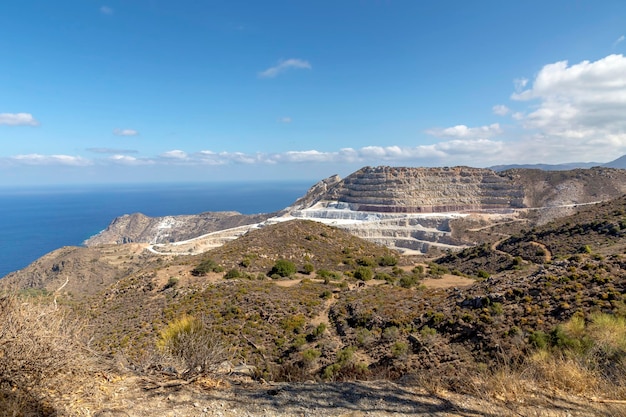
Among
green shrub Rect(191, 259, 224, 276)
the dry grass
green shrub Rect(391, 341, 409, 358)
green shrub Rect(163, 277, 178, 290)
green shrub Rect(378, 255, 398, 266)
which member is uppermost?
the dry grass

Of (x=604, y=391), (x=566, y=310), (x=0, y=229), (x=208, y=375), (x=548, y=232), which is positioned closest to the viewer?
(x=604, y=391)

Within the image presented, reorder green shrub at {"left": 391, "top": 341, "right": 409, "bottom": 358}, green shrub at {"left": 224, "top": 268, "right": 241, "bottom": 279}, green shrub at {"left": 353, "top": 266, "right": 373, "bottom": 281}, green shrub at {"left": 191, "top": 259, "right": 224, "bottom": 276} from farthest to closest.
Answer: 1. green shrub at {"left": 353, "top": 266, "right": 373, "bottom": 281}
2. green shrub at {"left": 191, "top": 259, "right": 224, "bottom": 276}
3. green shrub at {"left": 224, "top": 268, "right": 241, "bottom": 279}
4. green shrub at {"left": 391, "top": 341, "right": 409, "bottom": 358}

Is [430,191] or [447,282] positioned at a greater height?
[430,191]

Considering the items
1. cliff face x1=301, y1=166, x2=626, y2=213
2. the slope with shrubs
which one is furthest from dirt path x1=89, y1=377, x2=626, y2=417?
cliff face x1=301, y1=166, x2=626, y2=213

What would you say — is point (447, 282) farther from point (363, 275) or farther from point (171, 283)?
point (171, 283)

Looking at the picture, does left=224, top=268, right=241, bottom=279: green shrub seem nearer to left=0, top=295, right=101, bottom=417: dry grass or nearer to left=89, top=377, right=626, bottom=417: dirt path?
left=89, top=377, right=626, bottom=417: dirt path

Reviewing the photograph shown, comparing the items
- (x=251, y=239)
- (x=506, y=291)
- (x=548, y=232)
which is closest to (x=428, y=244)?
(x=548, y=232)

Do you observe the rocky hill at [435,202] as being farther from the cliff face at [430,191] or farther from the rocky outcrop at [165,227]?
the rocky outcrop at [165,227]

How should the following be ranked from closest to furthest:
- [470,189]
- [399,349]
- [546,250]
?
[399,349]
[546,250]
[470,189]

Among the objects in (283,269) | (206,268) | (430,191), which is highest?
(430,191)

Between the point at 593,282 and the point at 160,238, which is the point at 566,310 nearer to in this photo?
the point at 593,282

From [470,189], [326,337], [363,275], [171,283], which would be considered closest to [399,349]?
[326,337]
